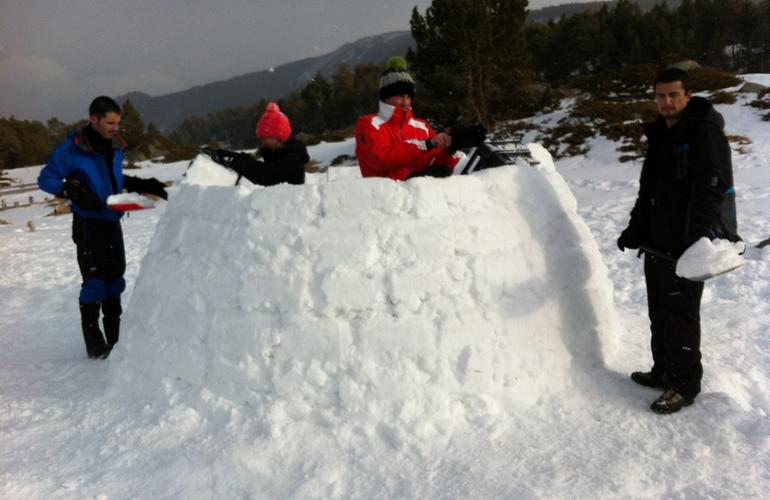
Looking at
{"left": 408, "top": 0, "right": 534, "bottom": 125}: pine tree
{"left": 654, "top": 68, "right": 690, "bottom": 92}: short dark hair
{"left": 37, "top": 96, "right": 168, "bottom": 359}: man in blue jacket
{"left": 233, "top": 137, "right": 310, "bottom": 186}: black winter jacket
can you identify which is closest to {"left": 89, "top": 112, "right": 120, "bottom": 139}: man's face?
{"left": 37, "top": 96, "right": 168, "bottom": 359}: man in blue jacket

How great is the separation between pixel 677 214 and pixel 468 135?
1.20m

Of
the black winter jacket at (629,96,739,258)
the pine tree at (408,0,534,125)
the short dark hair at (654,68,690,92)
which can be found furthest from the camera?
the pine tree at (408,0,534,125)

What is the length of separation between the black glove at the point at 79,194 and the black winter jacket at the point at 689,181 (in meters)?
3.63

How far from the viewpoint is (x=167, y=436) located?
2580mm

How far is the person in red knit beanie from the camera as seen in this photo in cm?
362

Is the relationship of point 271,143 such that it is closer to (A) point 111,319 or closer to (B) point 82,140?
(B) point 82,140

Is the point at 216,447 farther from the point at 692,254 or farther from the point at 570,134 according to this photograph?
the point at 570,134

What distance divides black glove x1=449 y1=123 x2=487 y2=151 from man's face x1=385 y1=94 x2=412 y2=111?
40cm

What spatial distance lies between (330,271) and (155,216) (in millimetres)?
13274

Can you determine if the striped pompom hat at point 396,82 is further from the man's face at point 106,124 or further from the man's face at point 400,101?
the man's face at point 106,124

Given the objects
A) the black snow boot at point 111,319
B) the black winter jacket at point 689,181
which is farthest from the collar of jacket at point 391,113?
the black snow boot at point 111,319

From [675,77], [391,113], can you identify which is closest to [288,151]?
[391,113]

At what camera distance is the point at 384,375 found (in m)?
2.49

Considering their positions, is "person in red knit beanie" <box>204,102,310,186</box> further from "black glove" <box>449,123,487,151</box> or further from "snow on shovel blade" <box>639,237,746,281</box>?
"snow on shovel blade" <box>639,237,746,281</box>
